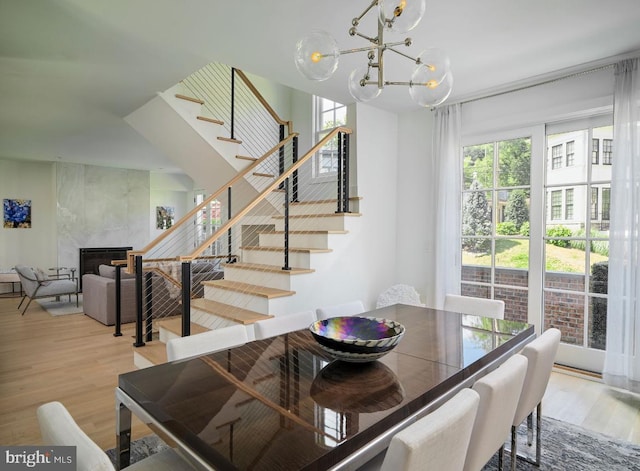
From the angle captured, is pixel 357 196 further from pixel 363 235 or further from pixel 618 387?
pixel 618 387

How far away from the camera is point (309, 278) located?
3480 millimetres

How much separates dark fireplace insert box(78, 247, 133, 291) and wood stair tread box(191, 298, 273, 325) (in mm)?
5943

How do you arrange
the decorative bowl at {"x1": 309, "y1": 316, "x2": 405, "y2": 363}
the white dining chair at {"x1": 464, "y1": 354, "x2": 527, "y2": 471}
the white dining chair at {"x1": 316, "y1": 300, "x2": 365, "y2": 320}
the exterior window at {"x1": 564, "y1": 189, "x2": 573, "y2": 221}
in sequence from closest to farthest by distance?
the white dining chair at {"x1": 464, "y1": 354, "x2": 527, "y2": 471} < the decorative bowl at {"x1": 309, "y1": 316, "x2": 405, "y2": 363} < the white dining chair at {"x1": 316, "y1": 300, "x2": 365, "y2": 320} < the exterior window at {"x1": 564, "y1": 189, "x2": 573, "y2": 221}

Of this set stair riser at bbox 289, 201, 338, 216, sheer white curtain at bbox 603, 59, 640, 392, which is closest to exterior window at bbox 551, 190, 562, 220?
sheer white curtain at bbox 603, 59, 640, 392

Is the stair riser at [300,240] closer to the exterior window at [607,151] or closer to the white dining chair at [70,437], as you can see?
the exterior window at [607,151]

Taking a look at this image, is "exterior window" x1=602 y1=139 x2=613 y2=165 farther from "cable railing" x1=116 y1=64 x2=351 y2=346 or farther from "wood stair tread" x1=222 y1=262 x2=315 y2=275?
"wood stair tread" x1=222 y1=262 x2=315 y2=275

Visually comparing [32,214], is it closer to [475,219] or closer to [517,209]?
[475,219]

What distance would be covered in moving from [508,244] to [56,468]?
3842 mm

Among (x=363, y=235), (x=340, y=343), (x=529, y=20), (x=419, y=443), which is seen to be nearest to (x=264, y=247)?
(x=363, y=235)

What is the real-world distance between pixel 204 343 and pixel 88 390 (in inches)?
75.5

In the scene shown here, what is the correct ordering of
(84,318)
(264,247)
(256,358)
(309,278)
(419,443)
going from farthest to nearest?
(84,318) < (264,247) < (309,278) < (256,358) < (419,443)

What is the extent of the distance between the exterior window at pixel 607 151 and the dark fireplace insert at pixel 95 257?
8957 mm

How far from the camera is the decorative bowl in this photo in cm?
150

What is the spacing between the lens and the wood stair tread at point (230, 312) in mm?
3053
